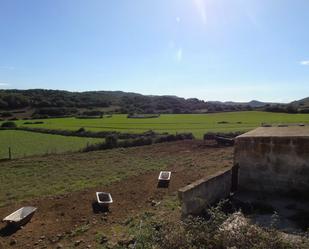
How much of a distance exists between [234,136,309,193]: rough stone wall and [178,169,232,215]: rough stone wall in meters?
0.59

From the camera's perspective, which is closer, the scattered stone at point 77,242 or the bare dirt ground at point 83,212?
the scattered stone at point 77,242

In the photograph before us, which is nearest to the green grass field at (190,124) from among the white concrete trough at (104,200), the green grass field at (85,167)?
the green grass field at (85,167)

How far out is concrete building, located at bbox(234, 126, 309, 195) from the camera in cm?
824

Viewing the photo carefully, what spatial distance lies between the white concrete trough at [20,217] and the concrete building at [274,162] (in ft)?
19.7

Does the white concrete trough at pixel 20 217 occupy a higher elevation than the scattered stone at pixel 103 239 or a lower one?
higher

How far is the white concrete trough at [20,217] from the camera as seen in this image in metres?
8.41

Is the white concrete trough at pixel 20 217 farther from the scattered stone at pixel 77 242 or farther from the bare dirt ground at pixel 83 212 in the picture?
the scattered stone at pixel 77 242

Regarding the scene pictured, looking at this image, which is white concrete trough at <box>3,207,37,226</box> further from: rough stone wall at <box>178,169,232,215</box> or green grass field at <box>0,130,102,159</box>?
green grass field at <box>0,130,102,159</box>

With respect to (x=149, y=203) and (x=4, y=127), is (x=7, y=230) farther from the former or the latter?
(x=4, y=127)

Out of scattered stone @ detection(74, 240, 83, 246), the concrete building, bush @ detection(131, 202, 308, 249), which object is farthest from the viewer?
the concrete building

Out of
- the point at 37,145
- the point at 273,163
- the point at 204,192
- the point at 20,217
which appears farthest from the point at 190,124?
the point at 20,217

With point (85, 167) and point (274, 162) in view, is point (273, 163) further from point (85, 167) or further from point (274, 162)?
point (85, 167)

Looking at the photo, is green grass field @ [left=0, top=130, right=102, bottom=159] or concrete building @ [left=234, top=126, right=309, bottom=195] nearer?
concrete building @ [left=234, top=126, right=309, bottom=195]

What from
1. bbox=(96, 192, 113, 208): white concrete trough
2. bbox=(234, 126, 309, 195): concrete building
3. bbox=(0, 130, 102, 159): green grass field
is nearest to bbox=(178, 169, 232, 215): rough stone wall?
bbox=(234, 126, 309, 195): concrete building
